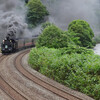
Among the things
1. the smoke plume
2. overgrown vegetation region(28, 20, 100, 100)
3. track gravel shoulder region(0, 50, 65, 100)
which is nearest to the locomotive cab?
overgrown vegetation region(28, 20, 100, 100)

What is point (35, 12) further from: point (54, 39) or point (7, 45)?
point (54, 39)

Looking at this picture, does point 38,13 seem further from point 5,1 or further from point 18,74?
Answer: point 18,74

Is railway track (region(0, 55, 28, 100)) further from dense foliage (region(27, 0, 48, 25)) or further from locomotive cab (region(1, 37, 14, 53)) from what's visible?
dense foliage (region(27, 0, 48, 25))

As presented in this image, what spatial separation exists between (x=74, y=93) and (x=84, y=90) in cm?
66

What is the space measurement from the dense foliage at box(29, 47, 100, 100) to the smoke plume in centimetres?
4746

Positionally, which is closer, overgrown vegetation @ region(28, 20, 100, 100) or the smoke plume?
overgrown vegetation @ region(28, 20, 100, 100)

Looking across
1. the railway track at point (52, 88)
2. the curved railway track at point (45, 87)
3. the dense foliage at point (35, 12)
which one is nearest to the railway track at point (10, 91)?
the curved railway track at point (45, 87)

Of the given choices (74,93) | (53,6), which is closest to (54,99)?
(74,93)

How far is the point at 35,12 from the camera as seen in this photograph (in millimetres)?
50344

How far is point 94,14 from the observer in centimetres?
6775

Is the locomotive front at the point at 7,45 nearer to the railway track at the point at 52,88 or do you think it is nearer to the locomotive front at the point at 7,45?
→ the locomotive front at the point at 7,45

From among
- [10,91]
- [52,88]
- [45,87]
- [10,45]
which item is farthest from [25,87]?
[10,45]

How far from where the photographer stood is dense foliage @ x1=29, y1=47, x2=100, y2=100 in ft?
32.2

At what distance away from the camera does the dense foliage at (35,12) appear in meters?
49.7
